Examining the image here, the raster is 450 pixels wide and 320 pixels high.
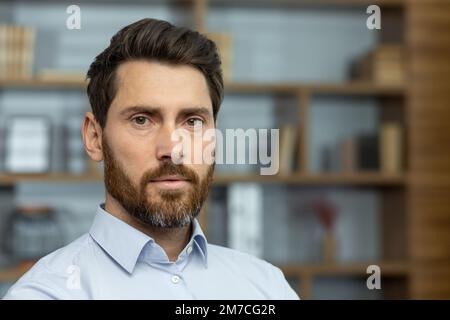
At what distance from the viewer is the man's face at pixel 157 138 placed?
64 cm

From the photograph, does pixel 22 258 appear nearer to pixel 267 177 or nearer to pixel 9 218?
pixel 9 218

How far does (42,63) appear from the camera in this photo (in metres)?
2.17

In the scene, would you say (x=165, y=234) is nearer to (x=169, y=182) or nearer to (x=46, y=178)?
(x=169, y=182)

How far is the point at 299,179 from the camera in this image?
2.20m

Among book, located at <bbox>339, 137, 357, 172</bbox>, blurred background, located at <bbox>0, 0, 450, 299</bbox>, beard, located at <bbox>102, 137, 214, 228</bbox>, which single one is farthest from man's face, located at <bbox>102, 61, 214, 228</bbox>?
book, located at <bbox>339, 137, 357, 172</bbox>

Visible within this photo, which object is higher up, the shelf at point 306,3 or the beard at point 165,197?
the shelf at point 306,3

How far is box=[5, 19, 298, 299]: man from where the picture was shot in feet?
2.11

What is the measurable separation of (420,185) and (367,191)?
0.17 m

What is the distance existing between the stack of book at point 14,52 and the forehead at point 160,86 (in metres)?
1.54

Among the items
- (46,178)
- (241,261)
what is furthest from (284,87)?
(241,261)

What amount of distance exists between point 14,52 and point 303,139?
883 millimetres

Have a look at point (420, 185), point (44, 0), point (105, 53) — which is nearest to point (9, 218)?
point (44, 0)

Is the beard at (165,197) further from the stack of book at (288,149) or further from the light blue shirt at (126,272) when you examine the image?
the stack of book at (288,149)

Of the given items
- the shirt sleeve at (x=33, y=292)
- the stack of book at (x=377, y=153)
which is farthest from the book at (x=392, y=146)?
the shirt sleeve at (x=33, y=292)
